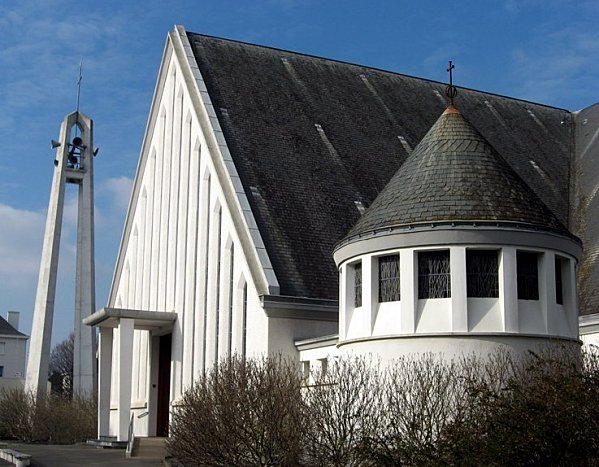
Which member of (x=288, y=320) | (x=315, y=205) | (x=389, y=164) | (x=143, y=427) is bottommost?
(x=143, y=427)

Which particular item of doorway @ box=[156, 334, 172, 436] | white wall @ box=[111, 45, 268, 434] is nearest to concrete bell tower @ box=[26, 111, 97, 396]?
white wall @ box=[111, 45, 268, 434]

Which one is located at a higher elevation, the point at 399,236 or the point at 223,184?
the point at 223,184

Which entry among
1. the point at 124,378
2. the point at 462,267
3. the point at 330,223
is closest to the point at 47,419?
the point at 124,378

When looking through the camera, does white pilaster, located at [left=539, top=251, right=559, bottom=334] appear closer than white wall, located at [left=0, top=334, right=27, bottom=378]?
Yes

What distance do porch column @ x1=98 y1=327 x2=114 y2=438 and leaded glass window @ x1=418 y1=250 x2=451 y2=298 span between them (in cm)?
1824

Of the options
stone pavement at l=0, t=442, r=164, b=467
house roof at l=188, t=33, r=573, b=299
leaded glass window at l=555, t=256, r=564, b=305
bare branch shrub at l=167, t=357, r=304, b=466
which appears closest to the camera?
bare branch shrub at l=167, t=357, r=304, b=466

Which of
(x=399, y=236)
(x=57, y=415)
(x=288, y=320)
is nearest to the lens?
(x=399, y=236)

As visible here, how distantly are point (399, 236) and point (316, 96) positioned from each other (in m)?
16.6

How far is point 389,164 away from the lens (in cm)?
3142

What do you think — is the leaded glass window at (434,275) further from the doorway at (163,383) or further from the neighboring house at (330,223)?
the doorway at (163,383)

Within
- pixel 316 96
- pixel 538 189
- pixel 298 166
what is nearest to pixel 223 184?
pixel 298 166

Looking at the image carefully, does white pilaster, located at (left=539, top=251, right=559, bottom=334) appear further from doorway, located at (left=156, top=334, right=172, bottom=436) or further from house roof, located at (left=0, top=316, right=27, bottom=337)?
house roof, located at (left=0, top=316, right=27, bottom=337)

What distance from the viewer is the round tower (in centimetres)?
1722

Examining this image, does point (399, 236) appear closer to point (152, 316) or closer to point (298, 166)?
point (298, 166)
